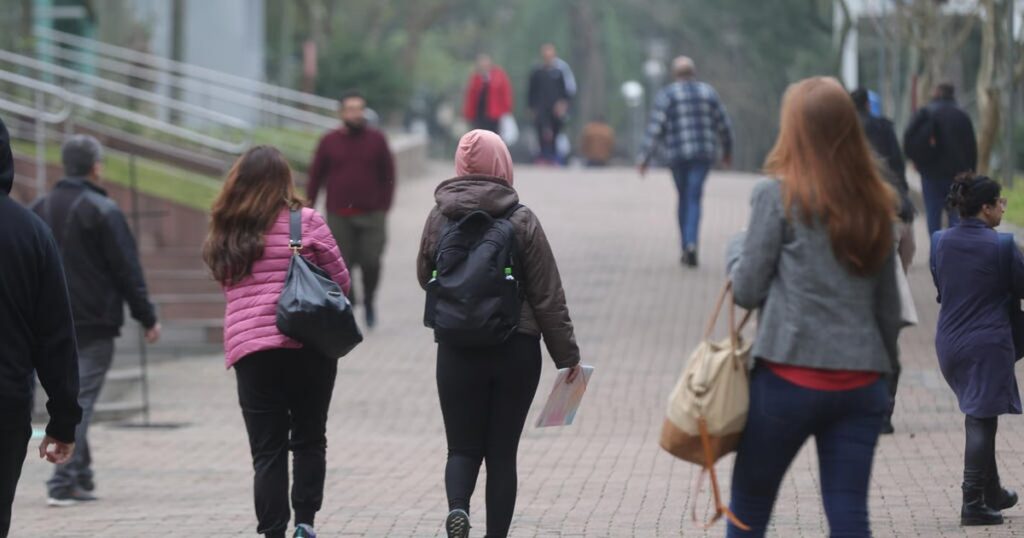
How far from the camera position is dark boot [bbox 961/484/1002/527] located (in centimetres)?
728

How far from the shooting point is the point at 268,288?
6.55m

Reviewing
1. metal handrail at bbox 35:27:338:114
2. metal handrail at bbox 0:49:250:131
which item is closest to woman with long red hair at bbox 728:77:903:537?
metal handrail at bbox 0:49:250:131

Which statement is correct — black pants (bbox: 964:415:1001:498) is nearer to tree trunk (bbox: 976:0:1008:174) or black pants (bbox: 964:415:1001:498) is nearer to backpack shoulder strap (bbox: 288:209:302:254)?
backpack shoulder strap (bbox: 288:209:302:254)

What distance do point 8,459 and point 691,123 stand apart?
1145cm

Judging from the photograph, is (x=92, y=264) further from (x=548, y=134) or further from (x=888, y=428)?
(x=548, y=134)

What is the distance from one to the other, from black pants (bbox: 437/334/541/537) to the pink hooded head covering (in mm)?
576

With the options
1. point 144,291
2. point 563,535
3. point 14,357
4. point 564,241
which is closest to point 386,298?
point 564,241

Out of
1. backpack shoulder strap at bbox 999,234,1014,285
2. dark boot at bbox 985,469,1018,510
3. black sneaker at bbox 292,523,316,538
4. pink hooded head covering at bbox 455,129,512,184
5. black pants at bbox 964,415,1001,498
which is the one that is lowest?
black sneaker at bbox 292,523,316,538

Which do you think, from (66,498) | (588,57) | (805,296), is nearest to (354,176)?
(66,498)

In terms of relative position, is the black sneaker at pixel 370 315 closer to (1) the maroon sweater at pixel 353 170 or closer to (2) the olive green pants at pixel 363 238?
(2) the olive green pants at pixel 363 238

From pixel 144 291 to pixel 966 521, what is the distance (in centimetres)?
407

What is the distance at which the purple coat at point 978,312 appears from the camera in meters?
7.07

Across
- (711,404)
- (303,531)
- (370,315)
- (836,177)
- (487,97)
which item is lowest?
(370,315)

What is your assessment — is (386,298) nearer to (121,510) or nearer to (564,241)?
(564,241)
